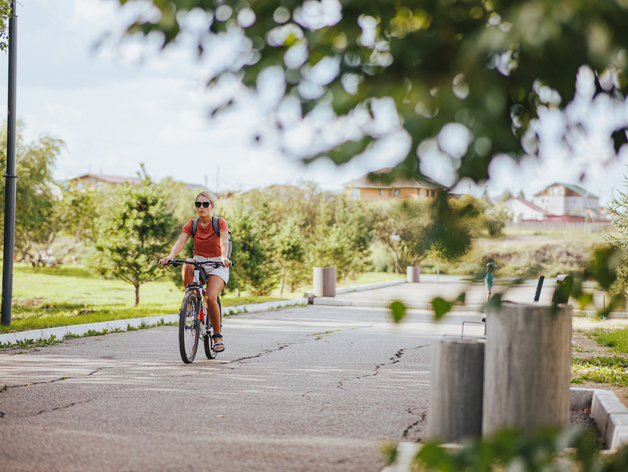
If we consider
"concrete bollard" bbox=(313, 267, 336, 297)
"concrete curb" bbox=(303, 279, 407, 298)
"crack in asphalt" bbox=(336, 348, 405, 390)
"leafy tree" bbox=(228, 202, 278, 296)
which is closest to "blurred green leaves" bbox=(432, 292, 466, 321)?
"crack in asphalt" bbox=(336, 348, 405, 390)

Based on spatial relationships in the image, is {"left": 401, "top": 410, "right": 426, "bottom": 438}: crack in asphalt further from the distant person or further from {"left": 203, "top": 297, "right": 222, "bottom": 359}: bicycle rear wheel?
{"left": 203, "top": 297, "right": 222, "bottom": 359}: bicycle rear wheel

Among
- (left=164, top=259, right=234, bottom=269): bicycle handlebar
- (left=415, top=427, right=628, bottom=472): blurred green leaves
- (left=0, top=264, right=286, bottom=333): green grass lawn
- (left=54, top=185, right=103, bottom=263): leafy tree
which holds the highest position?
(left=54, top=185, right=103, bottom=263): leafy tree

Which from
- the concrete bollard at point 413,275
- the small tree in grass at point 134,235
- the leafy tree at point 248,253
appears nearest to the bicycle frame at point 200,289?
the small tree in grass at point 134,235

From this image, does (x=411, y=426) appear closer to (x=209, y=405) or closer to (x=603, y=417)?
(x=603, y=417)

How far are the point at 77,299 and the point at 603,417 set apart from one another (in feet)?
74.6

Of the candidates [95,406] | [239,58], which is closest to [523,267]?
[239,58]

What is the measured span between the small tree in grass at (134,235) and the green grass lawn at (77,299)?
901 mm

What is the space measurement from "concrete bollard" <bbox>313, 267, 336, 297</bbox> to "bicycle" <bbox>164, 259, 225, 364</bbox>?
1188 cm

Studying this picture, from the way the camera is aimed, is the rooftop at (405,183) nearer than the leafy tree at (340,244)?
Yes

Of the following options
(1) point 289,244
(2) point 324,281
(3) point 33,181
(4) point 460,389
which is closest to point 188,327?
(4) point 460,389

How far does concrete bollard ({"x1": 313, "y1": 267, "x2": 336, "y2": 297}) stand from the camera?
19.0 metres

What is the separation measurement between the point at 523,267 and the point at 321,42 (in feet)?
3.91

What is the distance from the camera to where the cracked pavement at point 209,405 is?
12.1 ft

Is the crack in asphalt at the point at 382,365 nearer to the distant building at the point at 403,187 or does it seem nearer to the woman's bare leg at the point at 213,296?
the woman's bare leg at the point at 213,296
